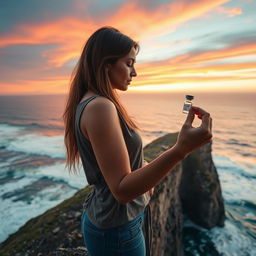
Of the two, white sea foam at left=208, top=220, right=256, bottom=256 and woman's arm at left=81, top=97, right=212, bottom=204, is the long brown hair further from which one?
white sea foam at left=208, top=220, right=256, bottom=256

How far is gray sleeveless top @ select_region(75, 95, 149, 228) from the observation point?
173 centimetres

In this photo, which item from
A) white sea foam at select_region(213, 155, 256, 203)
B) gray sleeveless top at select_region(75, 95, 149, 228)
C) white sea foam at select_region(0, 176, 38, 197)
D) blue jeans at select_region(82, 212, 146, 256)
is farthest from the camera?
white sea foam at select_region(213, 155, 256, 203)

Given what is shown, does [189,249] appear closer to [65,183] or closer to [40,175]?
[65,183]

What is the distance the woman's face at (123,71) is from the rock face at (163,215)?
4.56m

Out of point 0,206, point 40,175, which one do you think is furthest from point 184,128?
point 40,175

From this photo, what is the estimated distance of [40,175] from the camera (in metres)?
32.0

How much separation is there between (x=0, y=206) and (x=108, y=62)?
82.1 feet

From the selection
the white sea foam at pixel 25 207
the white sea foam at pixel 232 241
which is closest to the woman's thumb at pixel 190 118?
the white sea foam at pixel 232 241

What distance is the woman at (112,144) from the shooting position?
142 cm

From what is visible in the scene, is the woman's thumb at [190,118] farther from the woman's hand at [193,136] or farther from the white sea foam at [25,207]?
the white sea foam at [25,207]

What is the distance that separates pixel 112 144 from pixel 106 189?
0.60 metres

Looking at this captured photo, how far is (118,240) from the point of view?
1907mm

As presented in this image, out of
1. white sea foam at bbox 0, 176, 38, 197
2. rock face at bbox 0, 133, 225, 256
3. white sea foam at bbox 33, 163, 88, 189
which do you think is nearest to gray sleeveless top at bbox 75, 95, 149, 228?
rock face at bbox 0, 133, 225, 256

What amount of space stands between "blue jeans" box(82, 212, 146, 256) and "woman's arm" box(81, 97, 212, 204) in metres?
0.64
